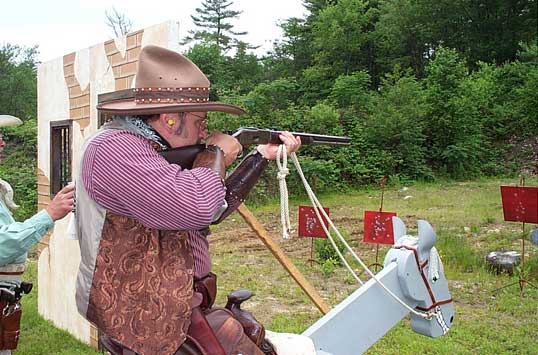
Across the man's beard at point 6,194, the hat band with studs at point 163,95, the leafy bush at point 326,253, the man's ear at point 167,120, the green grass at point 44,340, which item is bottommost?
the green grass at point 44,340

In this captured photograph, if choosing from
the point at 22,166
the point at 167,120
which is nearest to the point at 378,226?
the point at 167,120

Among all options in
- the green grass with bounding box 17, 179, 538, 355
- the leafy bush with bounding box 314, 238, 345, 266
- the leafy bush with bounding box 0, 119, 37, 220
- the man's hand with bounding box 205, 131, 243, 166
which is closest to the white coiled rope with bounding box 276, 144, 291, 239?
the man's hand with bounding box 205, 131, 243, 166

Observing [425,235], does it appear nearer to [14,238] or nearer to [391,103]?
[14,238]

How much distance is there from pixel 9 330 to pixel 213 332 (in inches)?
82.5

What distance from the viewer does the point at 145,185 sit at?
58.4 inches

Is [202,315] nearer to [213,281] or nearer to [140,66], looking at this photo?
[213,281]

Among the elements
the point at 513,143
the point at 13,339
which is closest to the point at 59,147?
the point at 13,339

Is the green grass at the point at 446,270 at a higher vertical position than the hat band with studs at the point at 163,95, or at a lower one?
lower

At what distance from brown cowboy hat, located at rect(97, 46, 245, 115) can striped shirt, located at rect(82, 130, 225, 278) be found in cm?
10

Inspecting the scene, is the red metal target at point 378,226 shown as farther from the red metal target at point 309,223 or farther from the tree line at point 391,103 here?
the tree line at point 391,103

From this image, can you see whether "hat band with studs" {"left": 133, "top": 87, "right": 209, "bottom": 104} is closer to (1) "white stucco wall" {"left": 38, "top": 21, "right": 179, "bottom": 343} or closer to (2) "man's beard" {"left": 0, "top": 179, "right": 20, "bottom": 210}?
(2) "man's beard" {"left": 0, "top": 179, "right": 20, "bottom": 210}

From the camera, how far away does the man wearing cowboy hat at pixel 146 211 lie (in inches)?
59.0

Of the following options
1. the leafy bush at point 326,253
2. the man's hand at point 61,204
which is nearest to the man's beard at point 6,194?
the man's hand at point 61,204

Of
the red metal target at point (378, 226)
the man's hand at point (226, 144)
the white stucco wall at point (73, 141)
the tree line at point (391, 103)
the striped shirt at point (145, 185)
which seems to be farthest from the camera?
the tree line at point (391, 103)
